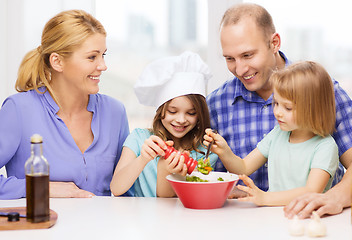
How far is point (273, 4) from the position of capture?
2717 mm

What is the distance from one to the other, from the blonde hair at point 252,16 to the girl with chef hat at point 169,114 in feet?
0.75

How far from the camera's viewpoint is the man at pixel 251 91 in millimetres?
1901

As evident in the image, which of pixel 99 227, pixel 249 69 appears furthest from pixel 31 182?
pixel 249 69

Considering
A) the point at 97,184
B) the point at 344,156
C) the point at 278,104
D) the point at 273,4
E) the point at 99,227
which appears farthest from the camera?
the point at 273,4

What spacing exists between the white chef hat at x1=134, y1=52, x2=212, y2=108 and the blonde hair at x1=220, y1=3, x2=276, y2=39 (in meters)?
0.22

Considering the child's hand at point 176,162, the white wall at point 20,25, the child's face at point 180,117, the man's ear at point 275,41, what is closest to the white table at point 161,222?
the child's hand at point 176,162

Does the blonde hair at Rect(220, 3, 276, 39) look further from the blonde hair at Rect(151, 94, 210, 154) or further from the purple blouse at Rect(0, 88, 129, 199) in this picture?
the purple blouse at Rect(0, 88, 129, 199)

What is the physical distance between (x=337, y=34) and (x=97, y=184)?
65.4 inches

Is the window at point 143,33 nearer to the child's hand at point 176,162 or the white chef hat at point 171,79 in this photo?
the white chef hat at point 171,79

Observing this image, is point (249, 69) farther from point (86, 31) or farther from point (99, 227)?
point (99, 227)

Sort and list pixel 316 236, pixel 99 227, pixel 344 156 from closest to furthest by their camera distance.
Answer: pixel 316 236 < pixel 99 227 < pixel 344 156

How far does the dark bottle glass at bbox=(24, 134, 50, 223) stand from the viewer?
Answer: 128 cm

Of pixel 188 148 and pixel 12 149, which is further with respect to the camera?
pixel 188 148

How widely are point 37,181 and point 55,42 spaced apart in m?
0.81
